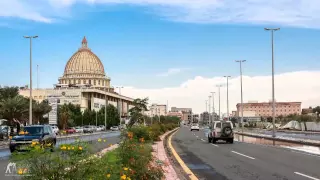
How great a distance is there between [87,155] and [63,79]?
18182cm

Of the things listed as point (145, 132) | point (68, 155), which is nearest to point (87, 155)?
point (68, 155)

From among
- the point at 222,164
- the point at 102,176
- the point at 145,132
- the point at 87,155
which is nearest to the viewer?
the point at 102,176

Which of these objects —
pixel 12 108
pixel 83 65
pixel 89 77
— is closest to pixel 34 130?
pixel 12 108

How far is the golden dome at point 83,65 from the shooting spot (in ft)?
596

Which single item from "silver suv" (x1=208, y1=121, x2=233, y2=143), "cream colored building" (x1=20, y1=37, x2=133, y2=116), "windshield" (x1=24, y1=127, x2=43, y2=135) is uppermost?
"cream colored building" (x1=20, y1=37, x2=133, y2=116)

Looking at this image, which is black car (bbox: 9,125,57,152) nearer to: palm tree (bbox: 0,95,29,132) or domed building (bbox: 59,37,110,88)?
palm tree (bbox: 0,95,29,132)

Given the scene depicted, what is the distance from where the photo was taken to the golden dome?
596 feet

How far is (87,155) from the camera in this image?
20.3 feet

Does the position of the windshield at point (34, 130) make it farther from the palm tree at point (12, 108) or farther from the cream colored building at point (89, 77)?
the cream colored building at point (89, 77)

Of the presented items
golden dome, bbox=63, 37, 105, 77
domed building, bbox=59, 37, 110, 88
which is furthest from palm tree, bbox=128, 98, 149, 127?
golden dome, bbox=63, 37, 105, 77

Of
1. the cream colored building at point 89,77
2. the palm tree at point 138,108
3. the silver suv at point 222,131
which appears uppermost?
the cream colored building at point 89,77

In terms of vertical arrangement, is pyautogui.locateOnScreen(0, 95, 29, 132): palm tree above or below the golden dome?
below

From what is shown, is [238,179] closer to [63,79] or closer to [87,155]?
[87,155]

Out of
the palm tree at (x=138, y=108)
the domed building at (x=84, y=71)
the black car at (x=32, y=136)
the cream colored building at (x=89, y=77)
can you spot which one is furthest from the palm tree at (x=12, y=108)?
the domed building at (x=84, y=71)
